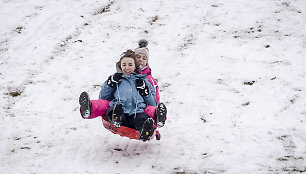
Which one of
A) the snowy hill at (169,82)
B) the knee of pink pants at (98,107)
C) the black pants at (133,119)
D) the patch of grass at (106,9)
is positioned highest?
the knee of pink pants at (98,107)

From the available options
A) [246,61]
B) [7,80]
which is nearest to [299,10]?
[246,61]

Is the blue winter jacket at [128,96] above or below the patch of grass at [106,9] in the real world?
above

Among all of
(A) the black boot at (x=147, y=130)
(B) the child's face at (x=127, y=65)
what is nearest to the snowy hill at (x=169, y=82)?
(A) the black boot at (x=147, y=130)

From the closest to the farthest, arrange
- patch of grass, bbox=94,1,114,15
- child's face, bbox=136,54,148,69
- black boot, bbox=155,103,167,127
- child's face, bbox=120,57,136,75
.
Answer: black boot, bbox=155,103,167,127 < child's face, bbox=120,57,136,75 < child's face, bbox=136,54,148,69 < patch of grass, bbox=94,1,114,15

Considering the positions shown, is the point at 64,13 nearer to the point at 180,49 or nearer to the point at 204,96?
the point at 180,49

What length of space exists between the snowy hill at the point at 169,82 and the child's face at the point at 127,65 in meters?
1.39

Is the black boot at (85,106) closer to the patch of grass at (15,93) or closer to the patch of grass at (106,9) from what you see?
the patch of grass at (15,93)

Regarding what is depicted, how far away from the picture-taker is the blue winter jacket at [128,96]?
4820mm

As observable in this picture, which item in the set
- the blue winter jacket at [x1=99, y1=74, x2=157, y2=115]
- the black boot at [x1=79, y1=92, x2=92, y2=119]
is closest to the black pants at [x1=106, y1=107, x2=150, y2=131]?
the blue winter jacket at [x1=99, y1=74, x2=157, y2=115]

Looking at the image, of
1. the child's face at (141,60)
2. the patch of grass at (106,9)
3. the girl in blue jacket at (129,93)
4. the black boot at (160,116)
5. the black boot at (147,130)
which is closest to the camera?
the black boot at (147,130)

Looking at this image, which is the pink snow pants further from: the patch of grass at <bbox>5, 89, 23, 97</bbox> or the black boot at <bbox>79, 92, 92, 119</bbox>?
the patch of grass at <bbox>5, 89, 23, 97</bbox>

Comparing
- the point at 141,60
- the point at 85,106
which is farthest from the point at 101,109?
the point at 141,60

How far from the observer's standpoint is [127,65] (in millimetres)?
4961

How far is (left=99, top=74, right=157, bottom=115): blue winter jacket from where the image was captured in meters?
4.82
